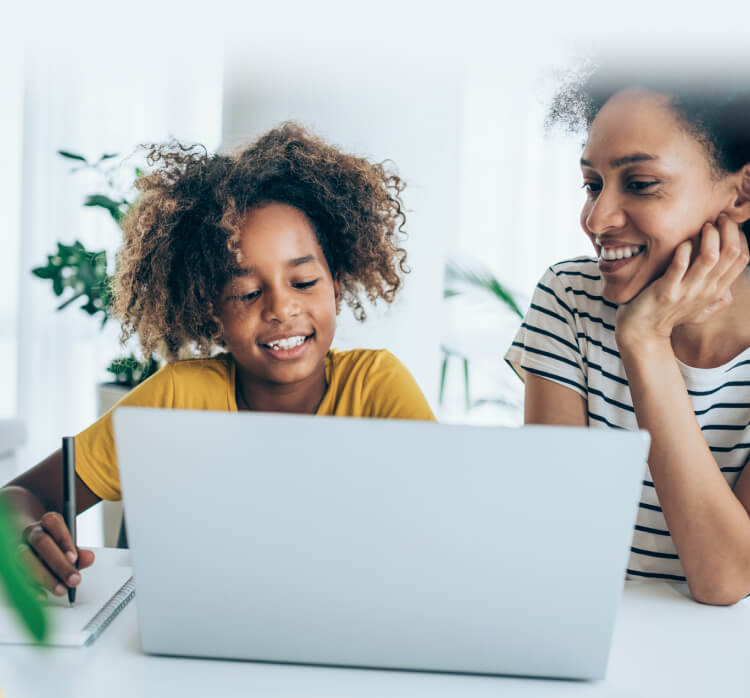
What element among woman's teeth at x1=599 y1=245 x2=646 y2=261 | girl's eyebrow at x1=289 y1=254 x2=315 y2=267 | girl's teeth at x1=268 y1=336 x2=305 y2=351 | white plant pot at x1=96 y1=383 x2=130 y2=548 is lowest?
white plant pot at x1=96 y1=383 x2=130 y2=548

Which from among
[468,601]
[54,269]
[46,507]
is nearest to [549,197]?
[54,269]

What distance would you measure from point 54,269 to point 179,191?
95cm

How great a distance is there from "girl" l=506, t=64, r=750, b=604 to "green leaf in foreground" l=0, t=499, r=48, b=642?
883mm

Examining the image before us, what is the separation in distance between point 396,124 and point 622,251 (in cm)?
91

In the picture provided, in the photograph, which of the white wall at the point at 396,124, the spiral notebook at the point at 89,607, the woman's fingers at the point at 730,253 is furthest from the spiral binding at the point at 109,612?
the white wall at the point at 396,124

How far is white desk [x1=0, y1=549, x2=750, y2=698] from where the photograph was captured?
2.13 feet

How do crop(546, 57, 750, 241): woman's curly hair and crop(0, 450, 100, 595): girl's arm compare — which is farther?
crop(546, 57, 750, 241): woman's curly hair

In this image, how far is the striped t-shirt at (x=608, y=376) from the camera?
116 cm

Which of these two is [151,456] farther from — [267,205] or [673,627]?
[267,205]

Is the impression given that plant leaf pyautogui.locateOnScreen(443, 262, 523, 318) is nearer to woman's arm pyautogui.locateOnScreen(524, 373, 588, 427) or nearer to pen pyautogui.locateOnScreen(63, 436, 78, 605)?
woman's arm pyautogui.locateOnScreen(524, 373, 588, 427)

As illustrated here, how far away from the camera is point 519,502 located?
0.60 metres

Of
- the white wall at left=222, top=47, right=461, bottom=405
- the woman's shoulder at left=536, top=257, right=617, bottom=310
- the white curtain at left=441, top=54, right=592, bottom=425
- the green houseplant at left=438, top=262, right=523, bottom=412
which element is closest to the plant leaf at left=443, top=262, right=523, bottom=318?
the green houseplant at left=438, top=262, right=523, bottom=412

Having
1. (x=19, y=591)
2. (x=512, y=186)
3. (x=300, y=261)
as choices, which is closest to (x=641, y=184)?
(x=300, y=261)

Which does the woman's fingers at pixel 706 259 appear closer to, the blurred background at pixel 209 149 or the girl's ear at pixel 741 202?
the girl's ear at pixel 741 202
